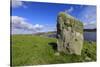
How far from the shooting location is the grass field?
7.30 ft

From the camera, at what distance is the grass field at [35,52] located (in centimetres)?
223

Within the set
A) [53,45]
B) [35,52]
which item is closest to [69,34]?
[53,45]

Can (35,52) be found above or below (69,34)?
below

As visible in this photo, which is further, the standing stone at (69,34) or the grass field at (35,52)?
the standing stone at (69,34)

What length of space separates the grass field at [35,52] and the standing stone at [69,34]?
7 cm

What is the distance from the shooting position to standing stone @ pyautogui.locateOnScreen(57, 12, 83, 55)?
2.42 m

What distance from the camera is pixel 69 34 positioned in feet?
8.03

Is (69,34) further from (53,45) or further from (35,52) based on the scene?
(35,52)

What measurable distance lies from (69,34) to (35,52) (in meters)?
0.48

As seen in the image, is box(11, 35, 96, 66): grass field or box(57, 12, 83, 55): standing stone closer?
box(11, 35, 96, 66): grass field

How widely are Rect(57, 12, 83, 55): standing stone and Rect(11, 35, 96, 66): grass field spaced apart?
74 mm

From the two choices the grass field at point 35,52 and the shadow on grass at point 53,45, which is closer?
the grass field at point 35,52
